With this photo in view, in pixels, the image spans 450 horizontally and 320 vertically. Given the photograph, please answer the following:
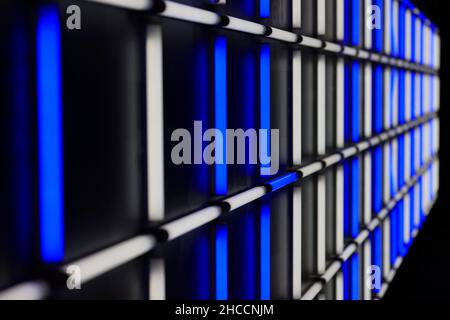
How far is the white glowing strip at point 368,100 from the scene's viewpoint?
256 inches

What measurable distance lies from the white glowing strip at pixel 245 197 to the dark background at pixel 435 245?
4.25 m

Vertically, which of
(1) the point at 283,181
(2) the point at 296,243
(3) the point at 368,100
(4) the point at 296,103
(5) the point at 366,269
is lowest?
(5) the point at 366,269

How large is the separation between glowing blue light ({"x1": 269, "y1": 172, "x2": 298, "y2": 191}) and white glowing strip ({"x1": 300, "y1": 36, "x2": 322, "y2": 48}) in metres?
0.80

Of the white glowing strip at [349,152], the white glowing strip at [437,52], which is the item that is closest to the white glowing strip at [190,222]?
the white glowing strip at [349,152]

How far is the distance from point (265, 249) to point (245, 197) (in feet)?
1.80

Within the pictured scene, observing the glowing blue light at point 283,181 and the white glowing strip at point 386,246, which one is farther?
the white glowing strip at point 386,246

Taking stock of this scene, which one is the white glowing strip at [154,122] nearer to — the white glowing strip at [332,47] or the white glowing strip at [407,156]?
the white glowing strip at [332,47]

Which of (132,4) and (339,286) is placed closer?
(132,4)

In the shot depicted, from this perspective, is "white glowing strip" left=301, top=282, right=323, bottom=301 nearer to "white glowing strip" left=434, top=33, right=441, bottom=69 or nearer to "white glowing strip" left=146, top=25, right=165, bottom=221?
"white glowing strip" left=146, top=25, right=165, bottom=221

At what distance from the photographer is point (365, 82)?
6.50 metres

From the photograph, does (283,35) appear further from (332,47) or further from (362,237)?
(362,237)

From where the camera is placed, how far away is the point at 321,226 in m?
4.98

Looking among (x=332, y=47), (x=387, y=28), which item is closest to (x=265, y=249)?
(x=332, y=47)

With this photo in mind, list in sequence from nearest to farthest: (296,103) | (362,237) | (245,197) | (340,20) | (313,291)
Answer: (245,197)
(296,103)
(313,291)
(340,20)
(362,237)
